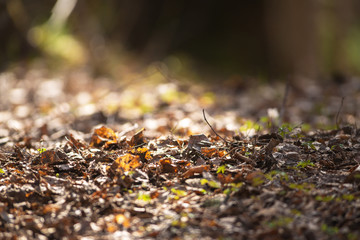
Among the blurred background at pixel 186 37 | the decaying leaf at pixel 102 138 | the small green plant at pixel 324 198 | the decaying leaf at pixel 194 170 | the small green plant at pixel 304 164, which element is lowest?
the small green plant at pixel 324 198

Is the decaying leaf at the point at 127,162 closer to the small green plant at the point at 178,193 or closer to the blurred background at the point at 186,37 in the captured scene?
the small green plant at the point at 178,193

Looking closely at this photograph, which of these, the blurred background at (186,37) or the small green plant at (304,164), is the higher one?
the blurred background at (186,37)

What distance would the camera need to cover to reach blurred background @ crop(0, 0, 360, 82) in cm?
1021

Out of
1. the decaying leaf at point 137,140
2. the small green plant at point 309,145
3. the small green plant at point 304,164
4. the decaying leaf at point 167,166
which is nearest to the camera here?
the small green plant at point 304,164

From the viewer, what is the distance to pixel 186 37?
1431cm

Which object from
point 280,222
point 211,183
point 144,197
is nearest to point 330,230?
point 280,222

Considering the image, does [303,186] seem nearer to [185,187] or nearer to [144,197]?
[185,187]

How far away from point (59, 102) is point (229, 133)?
422cm

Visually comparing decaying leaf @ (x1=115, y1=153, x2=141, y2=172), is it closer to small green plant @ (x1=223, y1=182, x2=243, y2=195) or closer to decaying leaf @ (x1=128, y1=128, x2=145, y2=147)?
decaying leaf @ (x1=128, y1=128, x2=145, y2=147)

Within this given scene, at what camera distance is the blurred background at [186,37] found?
10.2 meters

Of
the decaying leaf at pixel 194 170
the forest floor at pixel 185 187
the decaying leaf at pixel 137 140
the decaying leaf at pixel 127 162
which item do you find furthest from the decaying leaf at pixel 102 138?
the decaying leaf at pixel 194 170

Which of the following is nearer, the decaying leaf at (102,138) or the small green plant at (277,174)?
the small green plant at (277,174)

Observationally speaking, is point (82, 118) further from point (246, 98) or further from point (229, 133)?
point (246, 98)

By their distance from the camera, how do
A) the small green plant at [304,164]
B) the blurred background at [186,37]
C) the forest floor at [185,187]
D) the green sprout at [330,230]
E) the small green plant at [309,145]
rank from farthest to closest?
the blurred background at [186,37], the small green plant at [309,145], the small green plant at [304,164], the forest floor at [185,187], the green sprout at [330,230]
